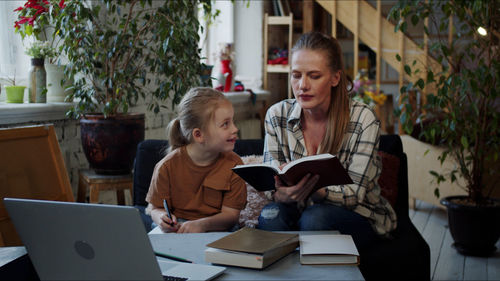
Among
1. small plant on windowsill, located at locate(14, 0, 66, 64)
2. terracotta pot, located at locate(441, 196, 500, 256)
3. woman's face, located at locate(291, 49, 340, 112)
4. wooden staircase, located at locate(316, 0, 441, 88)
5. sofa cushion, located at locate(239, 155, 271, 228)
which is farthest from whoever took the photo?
wooden staircase, located at locate(316, 0, 441, 88)

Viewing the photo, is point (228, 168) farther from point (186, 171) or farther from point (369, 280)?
point (369, 280)

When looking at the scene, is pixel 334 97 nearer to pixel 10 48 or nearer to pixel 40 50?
pixel 40 50

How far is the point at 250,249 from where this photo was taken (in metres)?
1.26

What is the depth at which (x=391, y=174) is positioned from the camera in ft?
7.13

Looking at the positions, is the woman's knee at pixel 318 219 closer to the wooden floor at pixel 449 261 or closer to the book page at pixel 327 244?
the book page at pixel 327 244

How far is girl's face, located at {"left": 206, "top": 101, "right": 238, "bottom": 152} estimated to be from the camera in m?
1.89

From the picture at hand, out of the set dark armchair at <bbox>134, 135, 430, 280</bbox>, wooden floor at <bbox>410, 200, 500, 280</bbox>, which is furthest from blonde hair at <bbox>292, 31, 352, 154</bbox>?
wooden floor at <bbox>410, 200, 500, 280</bbox>

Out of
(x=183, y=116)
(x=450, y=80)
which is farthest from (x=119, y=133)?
(x=450, y=80)

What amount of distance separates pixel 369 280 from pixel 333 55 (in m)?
0.78

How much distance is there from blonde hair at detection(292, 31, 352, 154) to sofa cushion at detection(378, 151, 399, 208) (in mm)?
307

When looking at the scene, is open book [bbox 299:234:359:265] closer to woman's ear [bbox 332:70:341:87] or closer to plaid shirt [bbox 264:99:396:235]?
plaid shirt [bbox 264:99:396:235]

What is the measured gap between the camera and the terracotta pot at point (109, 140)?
2.59m

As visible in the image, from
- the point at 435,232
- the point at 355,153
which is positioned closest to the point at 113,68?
the point at 355,153

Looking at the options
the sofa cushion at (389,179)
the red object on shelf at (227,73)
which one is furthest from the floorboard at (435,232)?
the red object on shelf at (227,73)
